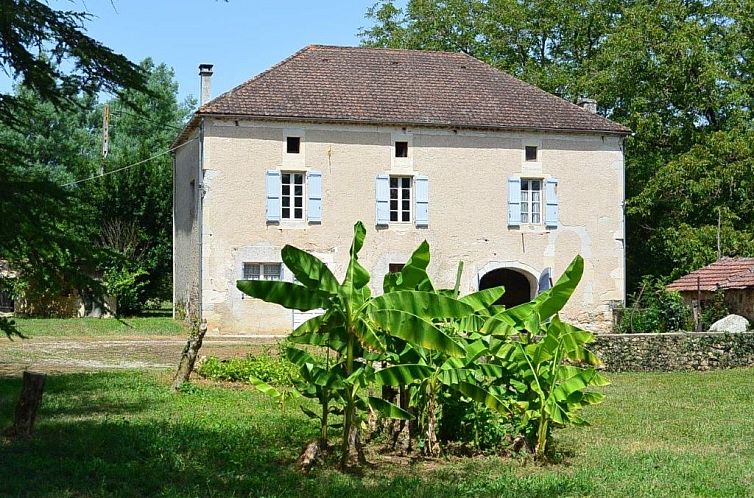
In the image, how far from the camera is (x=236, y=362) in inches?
571

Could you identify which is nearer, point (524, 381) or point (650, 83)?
point (524, 381)

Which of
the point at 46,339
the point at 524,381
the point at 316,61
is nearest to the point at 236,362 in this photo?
the point at 524,381

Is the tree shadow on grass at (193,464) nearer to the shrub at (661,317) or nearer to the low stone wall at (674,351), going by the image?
the low stone wall at (674,351)

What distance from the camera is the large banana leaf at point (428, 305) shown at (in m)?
7.89

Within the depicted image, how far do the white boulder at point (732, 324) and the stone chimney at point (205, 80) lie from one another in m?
15.3

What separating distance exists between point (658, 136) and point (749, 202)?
12.5ft

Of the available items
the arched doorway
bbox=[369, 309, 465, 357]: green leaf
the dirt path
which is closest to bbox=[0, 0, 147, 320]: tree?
bbox=[369, 309, 465, 357]: green leaf

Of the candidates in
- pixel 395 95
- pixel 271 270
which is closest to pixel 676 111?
pixel 395 95

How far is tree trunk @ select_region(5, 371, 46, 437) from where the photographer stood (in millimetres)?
9133

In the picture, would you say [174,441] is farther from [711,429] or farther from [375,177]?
[375,177]

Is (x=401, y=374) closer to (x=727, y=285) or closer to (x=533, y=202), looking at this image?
(x=727, y=285)

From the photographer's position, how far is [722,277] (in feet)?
70.7

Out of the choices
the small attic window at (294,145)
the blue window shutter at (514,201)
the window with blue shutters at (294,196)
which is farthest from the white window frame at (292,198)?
the blue window shutter at (514,201)

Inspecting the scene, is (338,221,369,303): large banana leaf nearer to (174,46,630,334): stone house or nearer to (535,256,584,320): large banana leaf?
(535,256,584,320): large banana leaf
